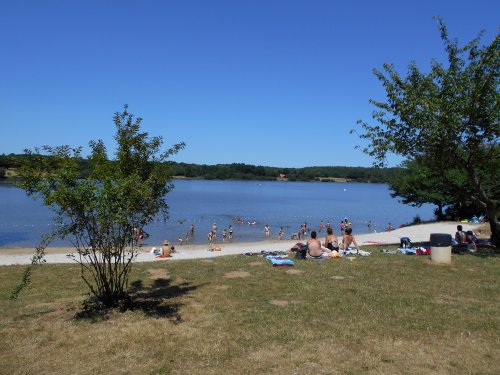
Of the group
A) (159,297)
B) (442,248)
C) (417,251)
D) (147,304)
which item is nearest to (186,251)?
(417,251)

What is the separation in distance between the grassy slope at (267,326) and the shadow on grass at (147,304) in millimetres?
44

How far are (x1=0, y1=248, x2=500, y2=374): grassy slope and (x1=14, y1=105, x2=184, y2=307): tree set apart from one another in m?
1.36

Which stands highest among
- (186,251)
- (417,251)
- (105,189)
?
(105,189)

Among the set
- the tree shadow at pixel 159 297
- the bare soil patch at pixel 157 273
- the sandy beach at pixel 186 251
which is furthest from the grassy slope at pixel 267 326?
the sandy beach at pixel 186 251

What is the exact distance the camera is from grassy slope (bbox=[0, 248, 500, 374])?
6004mm

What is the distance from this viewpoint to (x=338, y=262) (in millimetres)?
13852

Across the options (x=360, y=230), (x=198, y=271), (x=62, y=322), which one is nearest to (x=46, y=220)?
(x=360, y=230)

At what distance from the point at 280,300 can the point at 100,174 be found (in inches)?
174

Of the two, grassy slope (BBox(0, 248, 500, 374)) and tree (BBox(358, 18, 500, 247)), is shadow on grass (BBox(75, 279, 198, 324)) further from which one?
tree (BBox(358, 18, 500, 247))

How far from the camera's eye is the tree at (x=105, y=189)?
24.6ft

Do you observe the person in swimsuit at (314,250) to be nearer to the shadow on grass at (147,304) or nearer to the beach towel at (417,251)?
the beach towel at (417,251)

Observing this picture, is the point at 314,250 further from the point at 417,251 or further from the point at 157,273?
the point at 157,273

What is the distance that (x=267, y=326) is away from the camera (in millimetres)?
7457

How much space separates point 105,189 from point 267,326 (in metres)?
3.60
